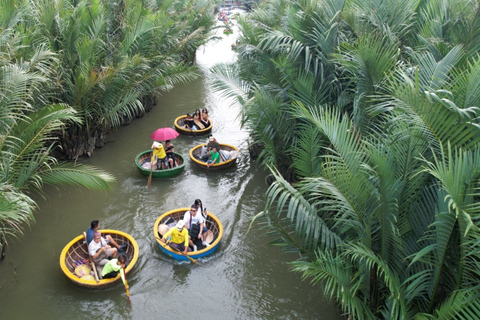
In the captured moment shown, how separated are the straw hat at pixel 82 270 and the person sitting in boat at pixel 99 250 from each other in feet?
0.76

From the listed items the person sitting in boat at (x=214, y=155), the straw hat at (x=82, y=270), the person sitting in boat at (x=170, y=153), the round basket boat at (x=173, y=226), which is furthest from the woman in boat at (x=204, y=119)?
the straw hat at (x=82, y=270)

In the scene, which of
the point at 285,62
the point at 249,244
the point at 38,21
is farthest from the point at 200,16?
the point at 249,244

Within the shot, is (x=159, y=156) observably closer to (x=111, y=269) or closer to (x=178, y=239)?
(x=178, y=239)

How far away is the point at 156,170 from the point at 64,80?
3.28 metres

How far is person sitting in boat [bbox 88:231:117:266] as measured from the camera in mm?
7281

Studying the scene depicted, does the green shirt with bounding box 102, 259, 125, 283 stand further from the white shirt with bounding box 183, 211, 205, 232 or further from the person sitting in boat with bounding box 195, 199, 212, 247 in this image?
the person sitting in boat with bounding box 195, 199, 212, 247

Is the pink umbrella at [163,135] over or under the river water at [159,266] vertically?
over

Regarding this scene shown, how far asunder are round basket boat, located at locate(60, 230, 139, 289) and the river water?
0.22 metres

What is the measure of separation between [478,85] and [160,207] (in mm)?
7292

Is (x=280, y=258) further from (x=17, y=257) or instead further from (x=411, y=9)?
(x=411, y=9)

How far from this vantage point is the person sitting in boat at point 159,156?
10977 millimetres

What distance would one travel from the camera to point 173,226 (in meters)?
8.71

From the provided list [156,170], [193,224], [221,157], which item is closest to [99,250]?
[193,224]

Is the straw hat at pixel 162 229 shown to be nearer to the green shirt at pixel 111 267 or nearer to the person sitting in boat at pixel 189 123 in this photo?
the green shirt at pixel 111 267
